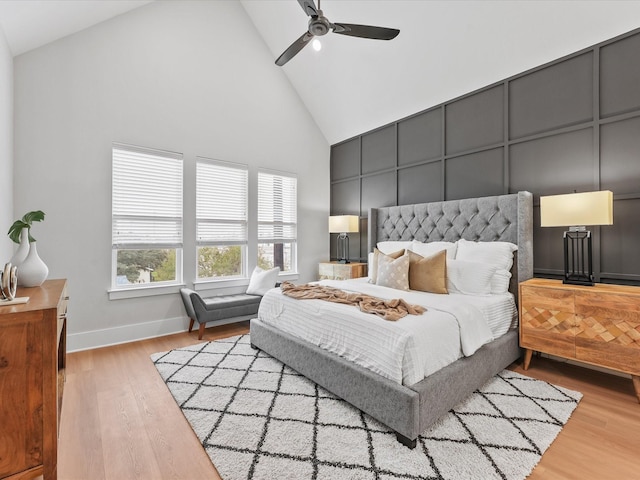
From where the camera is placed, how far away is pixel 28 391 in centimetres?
148

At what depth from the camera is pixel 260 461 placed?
177 centimetres

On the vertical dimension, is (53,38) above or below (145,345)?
above

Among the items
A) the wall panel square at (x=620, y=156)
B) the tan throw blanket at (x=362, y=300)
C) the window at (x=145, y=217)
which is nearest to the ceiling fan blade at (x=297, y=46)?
the window at (x=145, y=217)

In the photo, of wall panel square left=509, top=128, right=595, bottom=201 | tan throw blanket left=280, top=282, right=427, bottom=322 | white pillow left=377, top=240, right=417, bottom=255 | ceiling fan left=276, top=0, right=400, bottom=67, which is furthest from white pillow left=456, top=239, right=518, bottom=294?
ceiling fan left=276, top=0, right=400, bottom=67

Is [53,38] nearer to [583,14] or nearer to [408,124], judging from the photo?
[408,124]

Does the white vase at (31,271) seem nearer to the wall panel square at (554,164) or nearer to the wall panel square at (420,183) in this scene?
the wall panel square at (420,183)

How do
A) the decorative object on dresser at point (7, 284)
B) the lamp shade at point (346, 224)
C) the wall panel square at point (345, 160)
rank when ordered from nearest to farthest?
the decorative object on dresser at point (7, 284), the lamp shade at point (346, 224), the wall panel square at point (345, 160)

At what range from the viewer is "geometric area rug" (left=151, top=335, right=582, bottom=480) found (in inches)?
67.5

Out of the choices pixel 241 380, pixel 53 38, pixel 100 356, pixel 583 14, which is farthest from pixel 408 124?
pixel 100 356

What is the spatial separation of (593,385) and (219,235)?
14.5 ft

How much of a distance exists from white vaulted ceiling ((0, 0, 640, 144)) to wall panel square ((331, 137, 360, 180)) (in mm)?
289

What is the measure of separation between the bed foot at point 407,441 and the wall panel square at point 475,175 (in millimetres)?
2889

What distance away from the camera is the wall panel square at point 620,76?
274cm

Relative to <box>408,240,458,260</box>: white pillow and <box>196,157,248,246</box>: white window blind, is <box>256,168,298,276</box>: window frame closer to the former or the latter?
<box>196,157,248,246</box>: white window blind
